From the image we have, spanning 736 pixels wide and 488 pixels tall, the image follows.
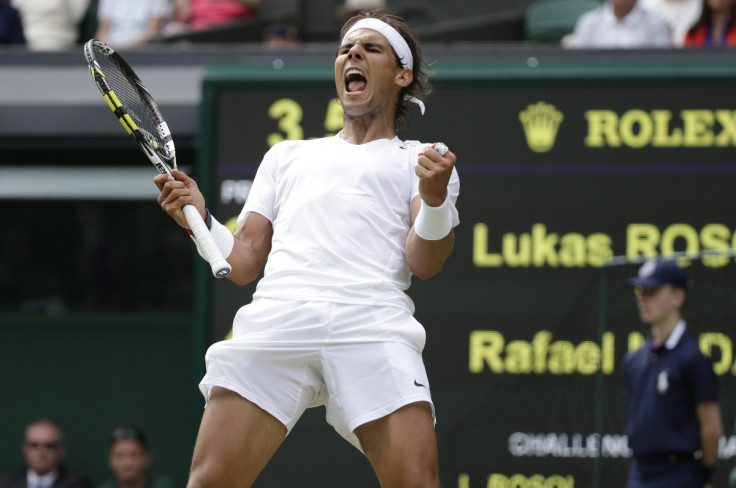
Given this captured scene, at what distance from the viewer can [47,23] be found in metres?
8.16

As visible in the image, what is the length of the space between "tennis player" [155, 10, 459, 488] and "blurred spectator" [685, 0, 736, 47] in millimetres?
3496

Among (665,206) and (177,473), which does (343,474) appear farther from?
(177,473)

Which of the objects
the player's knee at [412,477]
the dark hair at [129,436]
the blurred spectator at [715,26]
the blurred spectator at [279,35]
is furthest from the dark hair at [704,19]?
the player's knee at [412,477]

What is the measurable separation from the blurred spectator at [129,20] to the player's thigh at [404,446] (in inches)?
204

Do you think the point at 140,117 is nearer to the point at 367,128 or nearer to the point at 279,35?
the point at 367,128

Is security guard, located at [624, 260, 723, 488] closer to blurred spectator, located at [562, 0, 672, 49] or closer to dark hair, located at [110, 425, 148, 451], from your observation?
blurred spectator, located at [562, 0, 672, 49]

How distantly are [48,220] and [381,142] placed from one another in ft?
18.7

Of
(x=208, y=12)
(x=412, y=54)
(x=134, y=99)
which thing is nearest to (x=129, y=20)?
(x=208, y=12)

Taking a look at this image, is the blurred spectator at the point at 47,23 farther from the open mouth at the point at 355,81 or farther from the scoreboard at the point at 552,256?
the open mouth at the point at 355,81

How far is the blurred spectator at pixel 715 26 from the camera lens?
267 inches

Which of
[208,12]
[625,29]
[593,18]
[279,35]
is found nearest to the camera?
[625,29]

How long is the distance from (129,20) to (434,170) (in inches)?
209

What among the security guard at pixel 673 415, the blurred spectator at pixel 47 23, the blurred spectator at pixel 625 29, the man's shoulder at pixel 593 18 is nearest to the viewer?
the security guard at pixel 673 415

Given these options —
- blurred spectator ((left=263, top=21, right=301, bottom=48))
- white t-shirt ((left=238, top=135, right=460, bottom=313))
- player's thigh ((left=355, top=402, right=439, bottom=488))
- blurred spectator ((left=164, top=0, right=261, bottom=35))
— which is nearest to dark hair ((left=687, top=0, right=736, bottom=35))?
blurred spectator ((left=263, top=21, right=301, bottom=48))
